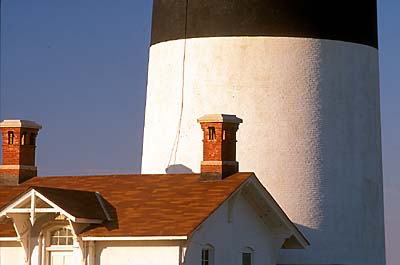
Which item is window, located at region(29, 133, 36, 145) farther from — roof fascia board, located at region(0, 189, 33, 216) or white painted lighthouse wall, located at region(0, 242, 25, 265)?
Result: roof fascia board, located at region(0, 189, 33, 216)

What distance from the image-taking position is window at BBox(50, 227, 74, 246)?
39156 mm

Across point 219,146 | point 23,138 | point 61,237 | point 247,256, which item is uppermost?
point 23,138

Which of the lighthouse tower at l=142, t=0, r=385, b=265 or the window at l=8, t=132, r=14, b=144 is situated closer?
the window at l=8, t=132, r=14, b=144

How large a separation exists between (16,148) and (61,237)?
3804 mm

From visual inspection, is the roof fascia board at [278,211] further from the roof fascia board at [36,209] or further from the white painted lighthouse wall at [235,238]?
the roof fascia board at [36,209]

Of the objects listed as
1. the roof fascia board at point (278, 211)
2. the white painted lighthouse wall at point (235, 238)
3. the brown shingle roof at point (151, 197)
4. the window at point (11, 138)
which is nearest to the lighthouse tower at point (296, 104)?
the roof fascia board at point (278, 211)

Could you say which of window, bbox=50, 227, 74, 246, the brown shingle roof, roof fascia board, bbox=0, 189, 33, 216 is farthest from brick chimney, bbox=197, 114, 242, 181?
roof fascia board, bbox=0, 189, 33, 216

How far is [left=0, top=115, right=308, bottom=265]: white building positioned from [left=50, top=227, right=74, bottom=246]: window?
25mm

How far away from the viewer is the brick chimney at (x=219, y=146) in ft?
131

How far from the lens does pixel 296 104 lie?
4394 centimetres

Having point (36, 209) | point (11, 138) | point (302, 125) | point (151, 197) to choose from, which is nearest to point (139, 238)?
point (151, 197)

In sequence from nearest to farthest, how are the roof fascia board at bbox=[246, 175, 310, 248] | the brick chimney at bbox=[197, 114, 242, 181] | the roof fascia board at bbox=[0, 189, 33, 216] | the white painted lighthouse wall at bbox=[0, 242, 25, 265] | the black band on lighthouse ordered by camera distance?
the roof fascia board at bbox=[0, 189, 33, 216] < the roof fascia board at bbox=[246, 175, 310, 248] < the white painted lighthouse wall at bbox=[0, 242, 25, 265] < the brick chimney at bbox=[197, 114, 242, 181] < the black band on lighthouse

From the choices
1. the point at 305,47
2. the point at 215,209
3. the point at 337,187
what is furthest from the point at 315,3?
the point at 215,209

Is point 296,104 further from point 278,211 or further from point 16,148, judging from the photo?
point 16,148
